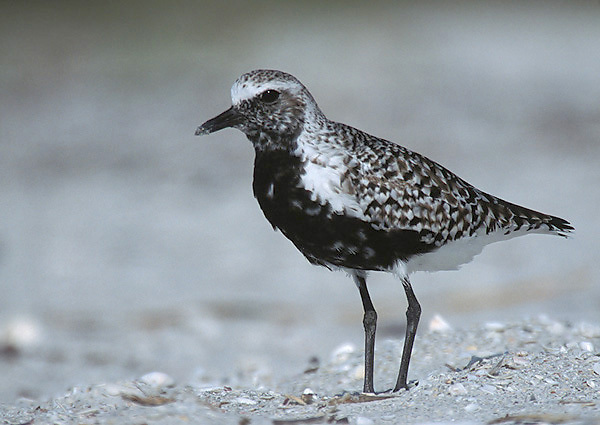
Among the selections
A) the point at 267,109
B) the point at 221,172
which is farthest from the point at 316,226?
the point at 221,172

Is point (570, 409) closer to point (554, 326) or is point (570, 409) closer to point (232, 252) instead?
point (554, 326)

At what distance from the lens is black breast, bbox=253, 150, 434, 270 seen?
16.4ft

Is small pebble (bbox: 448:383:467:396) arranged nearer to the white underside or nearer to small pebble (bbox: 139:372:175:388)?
the white underside

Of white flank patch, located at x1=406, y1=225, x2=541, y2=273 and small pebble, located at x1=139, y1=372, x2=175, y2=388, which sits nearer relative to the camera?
white flank patch, located at x1=406, y1=225, x2=541, y2=273

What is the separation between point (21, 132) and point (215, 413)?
39.8ft

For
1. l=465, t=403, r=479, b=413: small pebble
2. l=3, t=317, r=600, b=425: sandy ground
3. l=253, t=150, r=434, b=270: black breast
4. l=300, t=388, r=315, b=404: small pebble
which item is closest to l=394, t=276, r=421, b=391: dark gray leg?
l=3, t=317, r=600, b=425: sandy ground

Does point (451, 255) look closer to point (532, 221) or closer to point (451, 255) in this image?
point (451, 255)

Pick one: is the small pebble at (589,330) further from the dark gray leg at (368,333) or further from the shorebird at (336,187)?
the dark gray leg at (368,333)

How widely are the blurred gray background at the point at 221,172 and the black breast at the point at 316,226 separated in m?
1.67

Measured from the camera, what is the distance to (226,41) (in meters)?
22.2

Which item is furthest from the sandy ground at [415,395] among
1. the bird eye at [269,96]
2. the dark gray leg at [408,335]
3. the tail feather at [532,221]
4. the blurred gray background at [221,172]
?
the bird eye at [269,96]

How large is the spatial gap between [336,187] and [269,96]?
23.8 inches

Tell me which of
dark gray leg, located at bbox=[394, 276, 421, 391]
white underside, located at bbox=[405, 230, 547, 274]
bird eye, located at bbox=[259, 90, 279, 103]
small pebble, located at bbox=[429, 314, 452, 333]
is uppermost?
bird eye, located at bbox=[259, 90, 279, 103]

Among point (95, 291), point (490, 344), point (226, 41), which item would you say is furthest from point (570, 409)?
point (226, 41)
